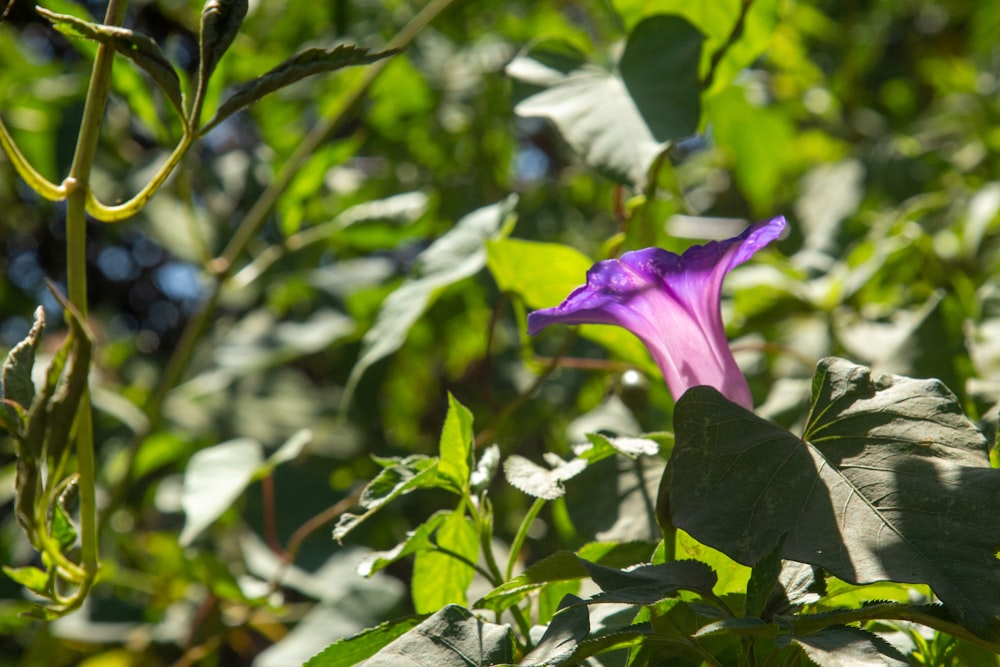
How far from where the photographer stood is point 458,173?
5.65 ft

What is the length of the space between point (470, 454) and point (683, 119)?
0.38 meters

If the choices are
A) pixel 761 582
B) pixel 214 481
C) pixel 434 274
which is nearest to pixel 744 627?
pixel 761 582

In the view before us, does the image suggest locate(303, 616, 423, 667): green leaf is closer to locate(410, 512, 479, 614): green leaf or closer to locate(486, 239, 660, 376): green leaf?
locate(410, 512, 479, 614): green leaf

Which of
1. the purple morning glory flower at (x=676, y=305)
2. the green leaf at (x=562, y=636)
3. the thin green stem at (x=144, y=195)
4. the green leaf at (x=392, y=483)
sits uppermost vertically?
the thin green stem at (x=144, y=195)

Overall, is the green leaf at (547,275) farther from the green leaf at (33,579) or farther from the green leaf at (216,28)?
the green leaf at (33,579)

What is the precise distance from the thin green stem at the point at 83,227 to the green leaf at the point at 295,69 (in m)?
0.08

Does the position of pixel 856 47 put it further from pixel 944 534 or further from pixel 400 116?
pixel 944 534

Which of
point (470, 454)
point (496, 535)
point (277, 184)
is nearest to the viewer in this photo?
point (470, 454)

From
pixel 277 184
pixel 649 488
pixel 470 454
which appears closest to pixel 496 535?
pixel 277 184

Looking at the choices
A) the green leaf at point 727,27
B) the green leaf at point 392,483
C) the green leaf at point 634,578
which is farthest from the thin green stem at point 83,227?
the green leaf at point 727,27

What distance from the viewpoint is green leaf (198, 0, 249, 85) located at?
1.77 feet

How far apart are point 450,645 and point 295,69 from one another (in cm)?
33

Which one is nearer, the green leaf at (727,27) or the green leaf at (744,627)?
the green leaf at (744,627)

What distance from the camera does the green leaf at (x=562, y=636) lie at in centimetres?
44
